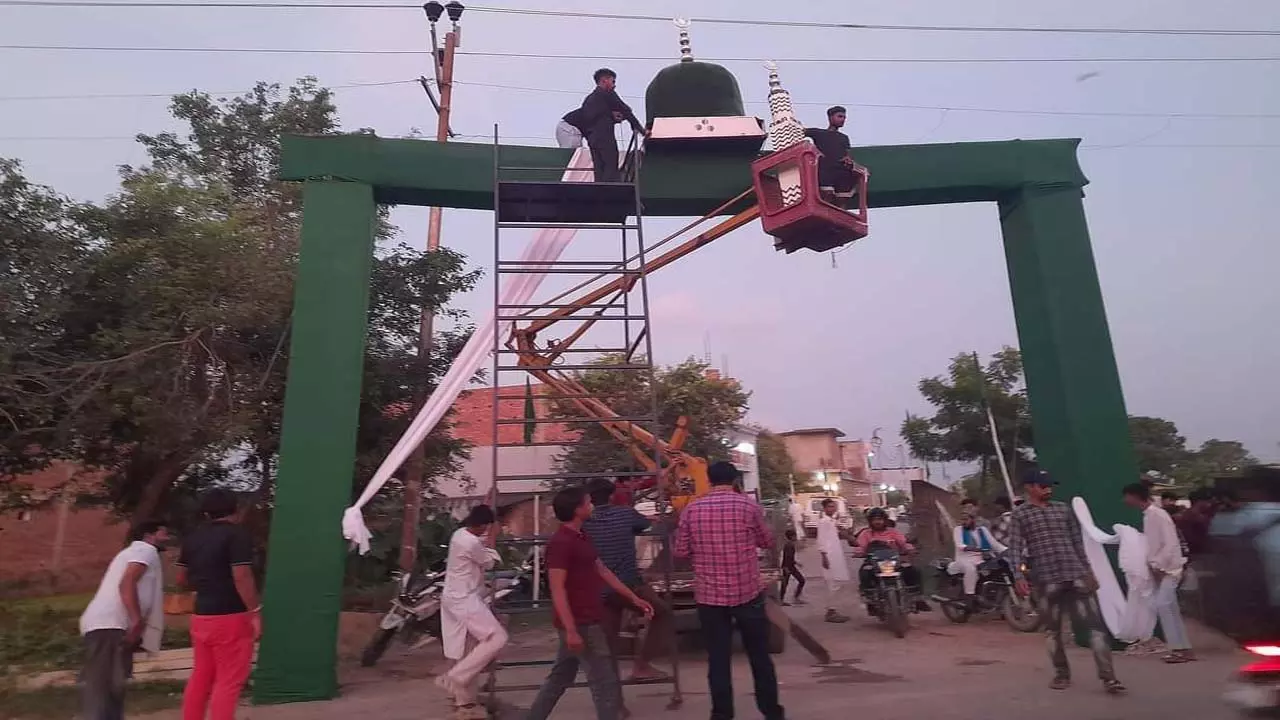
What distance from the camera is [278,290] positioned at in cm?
1011

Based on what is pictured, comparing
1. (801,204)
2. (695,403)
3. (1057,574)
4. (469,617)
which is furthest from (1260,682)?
(695,403)

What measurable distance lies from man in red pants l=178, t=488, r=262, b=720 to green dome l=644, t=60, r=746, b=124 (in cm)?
543

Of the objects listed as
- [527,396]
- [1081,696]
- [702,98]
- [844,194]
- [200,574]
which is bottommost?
[1081,696]

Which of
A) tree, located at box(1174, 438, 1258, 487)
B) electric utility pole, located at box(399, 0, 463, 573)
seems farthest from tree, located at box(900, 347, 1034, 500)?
electric utility pole, located at box(399, 0, 463, 573)

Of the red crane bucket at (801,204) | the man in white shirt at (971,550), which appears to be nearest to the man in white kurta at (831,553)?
the man in white shirt at (971,550)

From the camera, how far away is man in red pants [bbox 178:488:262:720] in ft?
14.7

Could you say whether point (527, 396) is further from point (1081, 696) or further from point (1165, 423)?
point (1165, 423)

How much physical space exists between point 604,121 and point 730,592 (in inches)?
178

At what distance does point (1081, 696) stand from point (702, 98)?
6022 millimetres

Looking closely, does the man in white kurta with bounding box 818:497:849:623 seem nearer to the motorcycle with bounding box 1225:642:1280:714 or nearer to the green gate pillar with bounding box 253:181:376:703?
the green gate pillar with bounding box 253:181:376:703

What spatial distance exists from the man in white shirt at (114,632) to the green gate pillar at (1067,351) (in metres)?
7.57

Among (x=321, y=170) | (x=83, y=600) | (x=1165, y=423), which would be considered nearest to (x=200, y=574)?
(x=321, y=170)

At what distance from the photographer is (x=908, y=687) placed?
20.0 feet

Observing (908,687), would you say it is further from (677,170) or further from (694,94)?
(694,94)
